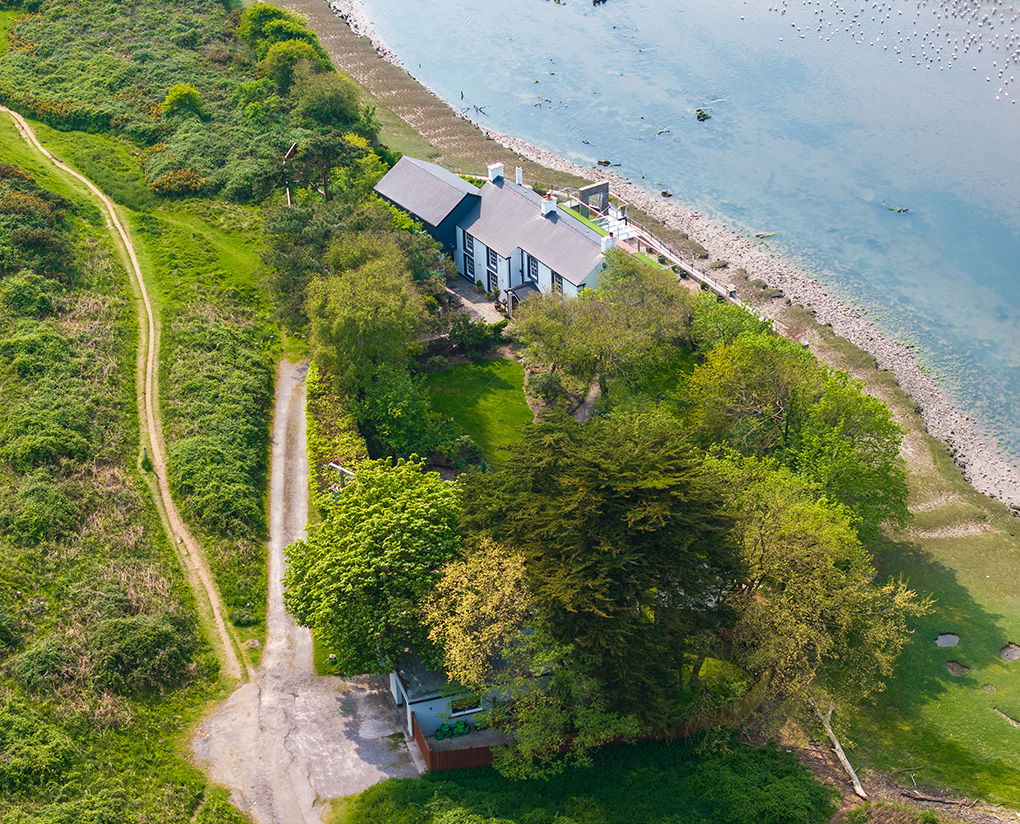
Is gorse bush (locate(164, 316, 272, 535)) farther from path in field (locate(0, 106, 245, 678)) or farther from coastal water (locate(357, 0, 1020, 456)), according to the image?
coastal water (locate(357, 0, 1020, 456))

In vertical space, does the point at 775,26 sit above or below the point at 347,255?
above

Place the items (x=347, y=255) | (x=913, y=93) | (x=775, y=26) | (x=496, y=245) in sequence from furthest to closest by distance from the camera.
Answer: (x=775, y=26) → (x=913, y=93) → (x=496, y=245) → (x=347, y=255)

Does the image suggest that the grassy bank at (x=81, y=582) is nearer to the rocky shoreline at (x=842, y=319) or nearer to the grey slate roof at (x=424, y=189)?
the grey slate roof at (x=424, y=189)

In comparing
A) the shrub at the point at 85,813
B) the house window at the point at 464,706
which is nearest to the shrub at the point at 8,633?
the shrub at the point at 85,813

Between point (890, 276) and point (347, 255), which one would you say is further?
point (890, 276)

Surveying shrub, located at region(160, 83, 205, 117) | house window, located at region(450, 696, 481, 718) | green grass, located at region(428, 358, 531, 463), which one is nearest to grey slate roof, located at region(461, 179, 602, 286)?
green grass, located at region(428, 358, 531, 463)

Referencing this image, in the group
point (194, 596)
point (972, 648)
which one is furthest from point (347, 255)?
point (972, 648)

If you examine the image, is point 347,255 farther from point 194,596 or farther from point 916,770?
point 916,770
